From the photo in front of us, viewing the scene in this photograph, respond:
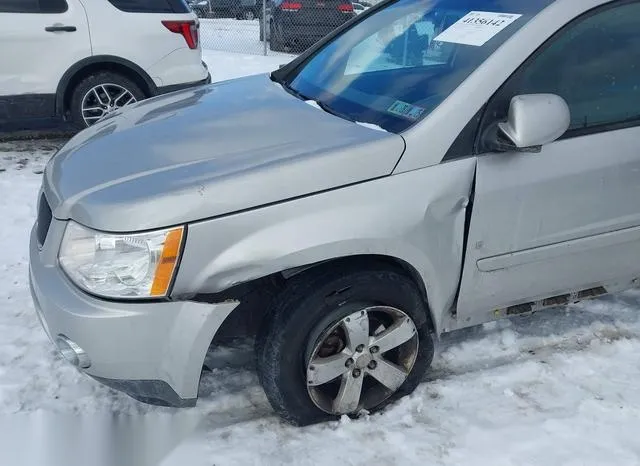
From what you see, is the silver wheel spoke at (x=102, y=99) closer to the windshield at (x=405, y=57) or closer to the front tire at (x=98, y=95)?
the front tire at (x=98, y=95)

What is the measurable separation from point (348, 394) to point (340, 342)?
22 cm

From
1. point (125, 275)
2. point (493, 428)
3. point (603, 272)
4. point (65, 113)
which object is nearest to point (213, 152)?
point (125, 275)

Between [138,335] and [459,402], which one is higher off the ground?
[138,335]

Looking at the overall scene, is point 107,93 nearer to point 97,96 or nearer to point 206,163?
point 97,96

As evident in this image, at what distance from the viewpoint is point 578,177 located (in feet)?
8.89

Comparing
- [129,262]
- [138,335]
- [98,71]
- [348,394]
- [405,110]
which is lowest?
[348,394]

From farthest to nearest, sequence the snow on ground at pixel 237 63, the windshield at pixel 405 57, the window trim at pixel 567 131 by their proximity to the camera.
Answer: the snow on ground at pixel 237 63
the windshield at pixel 405 57
the window trim at pixel 567 131

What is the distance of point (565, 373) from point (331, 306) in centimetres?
128

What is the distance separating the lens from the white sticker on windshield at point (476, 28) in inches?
108

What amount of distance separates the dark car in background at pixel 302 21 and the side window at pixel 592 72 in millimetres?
9688

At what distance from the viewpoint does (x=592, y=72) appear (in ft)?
9.23

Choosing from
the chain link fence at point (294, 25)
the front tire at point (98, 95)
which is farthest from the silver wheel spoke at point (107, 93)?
the chain link fence at point (294, 25)

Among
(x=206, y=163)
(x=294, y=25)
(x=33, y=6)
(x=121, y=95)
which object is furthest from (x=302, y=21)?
(x=206, y=163)

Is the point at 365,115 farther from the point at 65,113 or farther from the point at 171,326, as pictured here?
the point at 65,113
